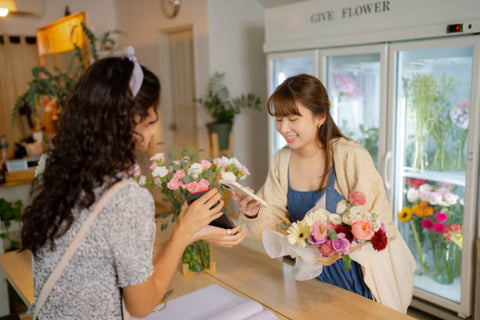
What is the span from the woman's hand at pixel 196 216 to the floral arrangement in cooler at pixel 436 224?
6.45ft

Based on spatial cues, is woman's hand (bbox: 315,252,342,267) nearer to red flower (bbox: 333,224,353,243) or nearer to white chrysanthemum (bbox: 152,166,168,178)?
red flower (bbox: 333,224,353,243)

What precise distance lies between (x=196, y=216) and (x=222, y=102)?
3206 mm

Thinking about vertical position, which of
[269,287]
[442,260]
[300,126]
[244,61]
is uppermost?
[244,61]

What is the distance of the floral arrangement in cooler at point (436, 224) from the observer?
267cm

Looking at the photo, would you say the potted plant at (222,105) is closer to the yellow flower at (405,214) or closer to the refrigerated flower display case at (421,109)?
the refrigerated flower display case at (421,109)

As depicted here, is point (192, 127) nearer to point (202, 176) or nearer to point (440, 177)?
point (440, 177)

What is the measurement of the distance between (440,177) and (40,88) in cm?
308

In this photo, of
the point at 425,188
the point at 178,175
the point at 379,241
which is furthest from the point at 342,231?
the point at 425,188

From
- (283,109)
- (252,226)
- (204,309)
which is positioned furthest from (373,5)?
(204,309)

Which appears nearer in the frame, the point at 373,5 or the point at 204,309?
the point at 204,309

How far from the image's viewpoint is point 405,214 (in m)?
2.83

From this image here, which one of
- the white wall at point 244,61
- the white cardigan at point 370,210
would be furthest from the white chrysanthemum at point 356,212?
the white wall at point 244,61

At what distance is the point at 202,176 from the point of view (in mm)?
1646

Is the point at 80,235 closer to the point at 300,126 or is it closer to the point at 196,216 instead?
the point at 196,216
